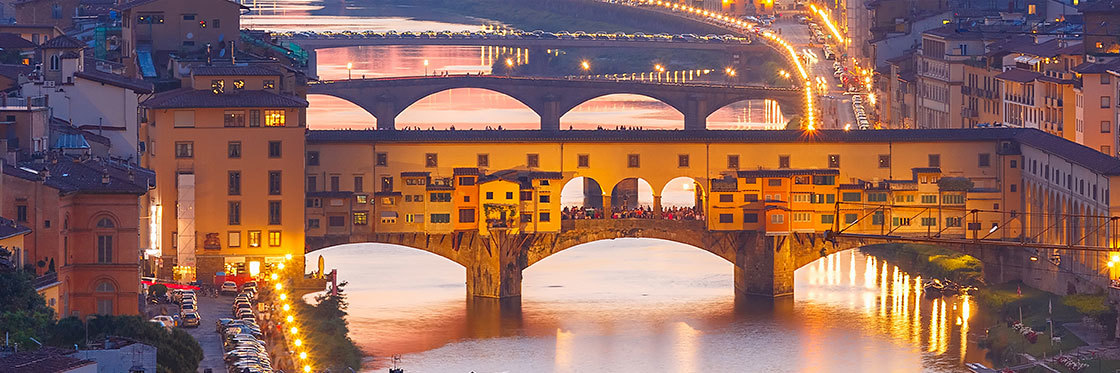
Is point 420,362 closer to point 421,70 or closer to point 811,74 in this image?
point 811,74

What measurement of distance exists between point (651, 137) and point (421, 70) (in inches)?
3680

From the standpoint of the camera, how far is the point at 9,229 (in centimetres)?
5153

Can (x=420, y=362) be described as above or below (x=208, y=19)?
below

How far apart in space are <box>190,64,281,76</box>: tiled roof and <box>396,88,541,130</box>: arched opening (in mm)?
45831

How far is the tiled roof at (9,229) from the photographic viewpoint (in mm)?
50906

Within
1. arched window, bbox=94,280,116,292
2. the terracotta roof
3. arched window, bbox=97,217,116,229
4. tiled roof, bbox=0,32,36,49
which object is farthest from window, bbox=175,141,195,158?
the terracotta roof

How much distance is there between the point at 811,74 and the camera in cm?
12750

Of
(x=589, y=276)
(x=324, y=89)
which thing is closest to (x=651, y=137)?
(x=589, y=276)

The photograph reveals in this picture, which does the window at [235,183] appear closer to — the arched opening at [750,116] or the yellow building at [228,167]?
the yellow building at [228,167]

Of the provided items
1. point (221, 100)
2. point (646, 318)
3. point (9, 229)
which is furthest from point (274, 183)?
point (9, 229)

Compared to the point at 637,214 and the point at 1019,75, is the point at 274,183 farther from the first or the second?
the point at 1019,75

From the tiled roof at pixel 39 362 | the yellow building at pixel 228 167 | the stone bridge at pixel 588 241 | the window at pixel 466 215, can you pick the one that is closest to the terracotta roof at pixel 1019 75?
the stone bridge at pixel 588 241

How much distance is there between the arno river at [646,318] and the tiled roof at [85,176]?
8.87 metres

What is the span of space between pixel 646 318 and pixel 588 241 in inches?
175
